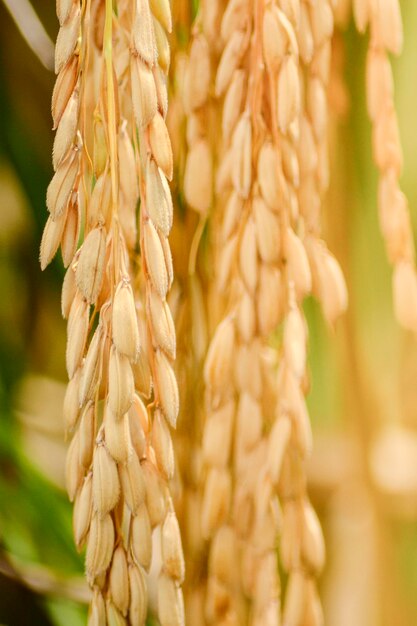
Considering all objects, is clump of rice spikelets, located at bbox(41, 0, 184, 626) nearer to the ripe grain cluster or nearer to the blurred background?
the ripe grain cluster

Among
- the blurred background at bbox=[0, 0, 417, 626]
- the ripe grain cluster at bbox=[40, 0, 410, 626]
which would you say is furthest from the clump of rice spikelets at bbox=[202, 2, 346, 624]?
the blurred background at bbox=[0, 0, 417, 626]

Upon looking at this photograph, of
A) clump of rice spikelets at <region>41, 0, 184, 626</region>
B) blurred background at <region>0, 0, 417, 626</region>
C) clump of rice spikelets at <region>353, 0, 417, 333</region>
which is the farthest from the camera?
blurred background at <region>0, 0, 417, 626</region>

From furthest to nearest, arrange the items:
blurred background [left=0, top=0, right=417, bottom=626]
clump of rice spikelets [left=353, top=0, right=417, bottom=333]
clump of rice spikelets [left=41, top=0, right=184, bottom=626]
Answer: blurred background [left=0, top=0, right=417, bottom=626] < clump of rice spikelets [left=353, top=0, right=417, bottom=333] < clump of rice spikelets [left=41, top=0, right=184, bottom=626]

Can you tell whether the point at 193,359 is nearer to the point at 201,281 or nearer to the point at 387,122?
the point at 201,281

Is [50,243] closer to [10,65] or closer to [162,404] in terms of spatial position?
[162,404]

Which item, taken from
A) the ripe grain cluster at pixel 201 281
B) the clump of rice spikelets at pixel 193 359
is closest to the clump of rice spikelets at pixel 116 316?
the ripe grain cluster at pixel 201 281

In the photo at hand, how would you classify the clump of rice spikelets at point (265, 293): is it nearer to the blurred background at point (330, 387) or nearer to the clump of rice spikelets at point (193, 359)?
the clump of rice spikelets at point (193, 359)
